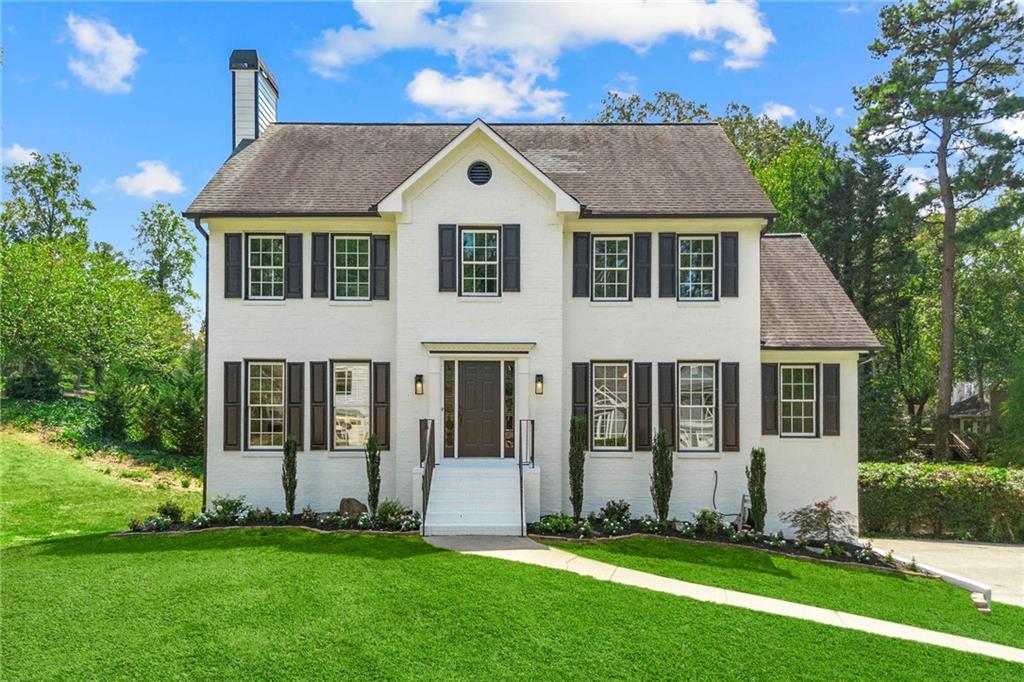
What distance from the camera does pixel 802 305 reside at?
1448 centimetres

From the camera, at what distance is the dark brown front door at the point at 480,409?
13305 millimetres

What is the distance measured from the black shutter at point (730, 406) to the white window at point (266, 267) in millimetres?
9368

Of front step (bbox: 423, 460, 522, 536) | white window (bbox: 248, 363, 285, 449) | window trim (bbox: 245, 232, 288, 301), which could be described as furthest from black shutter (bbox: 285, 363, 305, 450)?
front step (bbox: 423, 460, 522, 536)

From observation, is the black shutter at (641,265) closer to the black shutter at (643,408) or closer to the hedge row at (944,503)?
the black shutter at (643,408)

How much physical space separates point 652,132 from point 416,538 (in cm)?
1138

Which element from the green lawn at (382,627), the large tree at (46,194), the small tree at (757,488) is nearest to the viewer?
the green lawn at (382,627)

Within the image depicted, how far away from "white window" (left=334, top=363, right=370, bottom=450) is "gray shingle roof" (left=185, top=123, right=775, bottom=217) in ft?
10.8

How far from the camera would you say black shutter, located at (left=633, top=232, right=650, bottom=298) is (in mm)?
13484

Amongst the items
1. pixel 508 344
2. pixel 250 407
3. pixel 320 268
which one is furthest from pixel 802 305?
pixel 250 407

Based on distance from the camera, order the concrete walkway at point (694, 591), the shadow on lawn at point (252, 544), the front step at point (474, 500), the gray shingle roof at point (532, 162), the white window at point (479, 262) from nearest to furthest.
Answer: the concrete walkway at point (694, 591)
the shadow on lawn at point (252, 544)
the front step at point (474, 500)
the white window at point (479, 262)
the gray shingle roof at point (532, 162)

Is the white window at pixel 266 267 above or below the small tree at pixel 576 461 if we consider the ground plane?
above

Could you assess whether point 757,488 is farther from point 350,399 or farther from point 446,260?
point 350,399

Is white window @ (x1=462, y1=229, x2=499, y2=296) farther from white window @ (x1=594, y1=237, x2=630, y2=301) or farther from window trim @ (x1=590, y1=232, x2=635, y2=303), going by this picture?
white window @ (x1=594, y1=237, x2=630, y2=301)

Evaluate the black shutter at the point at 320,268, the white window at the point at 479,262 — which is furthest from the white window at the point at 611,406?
the black shutter at the point at 320,268
